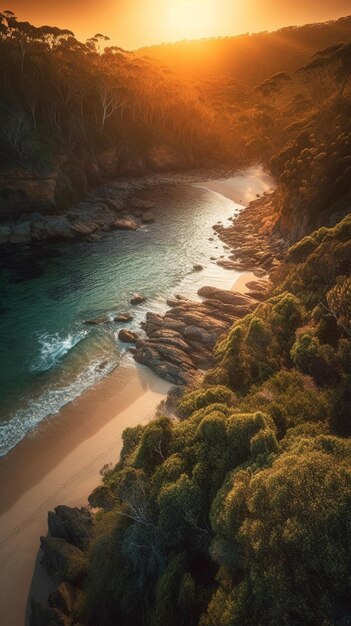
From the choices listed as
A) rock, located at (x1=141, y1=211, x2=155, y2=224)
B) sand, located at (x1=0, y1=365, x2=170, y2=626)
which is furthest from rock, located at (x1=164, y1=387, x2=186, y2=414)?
rock, located at (x1=141, y1=211, x2=155, y2=224)

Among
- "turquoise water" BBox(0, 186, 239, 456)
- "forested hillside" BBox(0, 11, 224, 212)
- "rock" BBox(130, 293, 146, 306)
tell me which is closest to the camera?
"turquoise water" BBox(0, 186, 239, 456)

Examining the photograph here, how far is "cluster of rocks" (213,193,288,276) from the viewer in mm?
48531

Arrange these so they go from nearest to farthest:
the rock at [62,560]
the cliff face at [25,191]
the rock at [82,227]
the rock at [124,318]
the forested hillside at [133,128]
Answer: the rock at [62,560], the rock at [124,318], the forested hillside at [133,128], the rock at [82,227], the cliff face at [25,191]

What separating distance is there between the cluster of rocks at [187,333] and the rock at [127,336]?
3.7 inches

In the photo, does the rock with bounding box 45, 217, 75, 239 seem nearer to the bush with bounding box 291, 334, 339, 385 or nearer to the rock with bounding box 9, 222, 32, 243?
the rock with bounding box 9, 222, 32, 243

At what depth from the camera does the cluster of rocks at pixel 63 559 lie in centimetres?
1518

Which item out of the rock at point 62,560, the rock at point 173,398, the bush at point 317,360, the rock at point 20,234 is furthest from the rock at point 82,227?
the rock at point 62,560

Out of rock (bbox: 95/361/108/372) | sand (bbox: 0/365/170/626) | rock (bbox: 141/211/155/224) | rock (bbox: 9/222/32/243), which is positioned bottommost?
sand (bbox: 0/365/170/626)

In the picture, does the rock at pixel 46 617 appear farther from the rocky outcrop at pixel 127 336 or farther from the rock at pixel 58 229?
the rock at pixel 58 229

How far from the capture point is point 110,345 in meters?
33.9

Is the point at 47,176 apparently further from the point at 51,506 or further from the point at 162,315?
the point at 51,506

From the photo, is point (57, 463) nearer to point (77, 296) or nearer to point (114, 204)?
point (77, 296)

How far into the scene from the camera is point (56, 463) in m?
22.8

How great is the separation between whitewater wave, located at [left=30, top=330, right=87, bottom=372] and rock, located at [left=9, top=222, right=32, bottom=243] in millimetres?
25046
